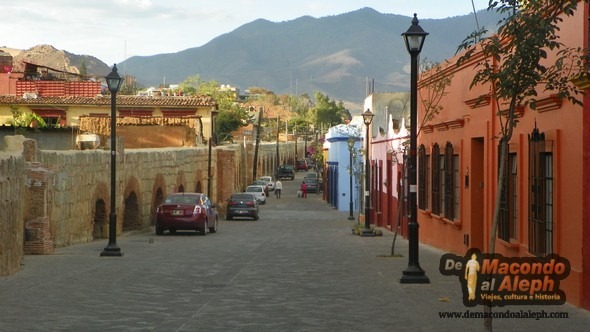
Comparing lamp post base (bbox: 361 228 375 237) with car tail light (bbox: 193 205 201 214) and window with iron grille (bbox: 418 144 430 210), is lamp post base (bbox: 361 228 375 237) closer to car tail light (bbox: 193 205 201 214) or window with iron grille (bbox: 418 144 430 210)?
window with iron grille (bbox: 418 144 430 210)

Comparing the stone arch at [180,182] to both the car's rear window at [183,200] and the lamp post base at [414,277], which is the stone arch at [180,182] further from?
the lamp post base at [414,277]

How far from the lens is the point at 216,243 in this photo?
32.1m

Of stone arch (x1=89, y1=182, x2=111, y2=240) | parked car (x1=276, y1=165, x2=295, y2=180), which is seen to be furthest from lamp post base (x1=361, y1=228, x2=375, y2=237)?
parked car (x1=276, y1=165, x2=295, y2=180)

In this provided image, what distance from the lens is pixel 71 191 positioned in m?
28.0

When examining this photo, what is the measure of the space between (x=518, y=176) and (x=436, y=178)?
1036 centimetres

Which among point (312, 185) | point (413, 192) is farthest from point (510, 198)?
point (312, 185)

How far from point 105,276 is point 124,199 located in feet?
57.1

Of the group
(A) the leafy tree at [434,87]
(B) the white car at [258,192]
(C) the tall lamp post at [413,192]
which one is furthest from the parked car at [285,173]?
(C) the tall lamp post at [413,192]

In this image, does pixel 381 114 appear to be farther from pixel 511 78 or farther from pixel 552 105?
pixel 511 78

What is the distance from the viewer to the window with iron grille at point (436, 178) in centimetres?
2905

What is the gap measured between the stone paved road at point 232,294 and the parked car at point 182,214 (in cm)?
795

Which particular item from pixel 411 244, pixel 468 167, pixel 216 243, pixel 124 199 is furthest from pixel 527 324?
pixel 124 199

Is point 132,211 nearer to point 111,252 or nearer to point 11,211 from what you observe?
point 111,252

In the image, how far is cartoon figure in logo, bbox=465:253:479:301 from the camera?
39.9 feet
